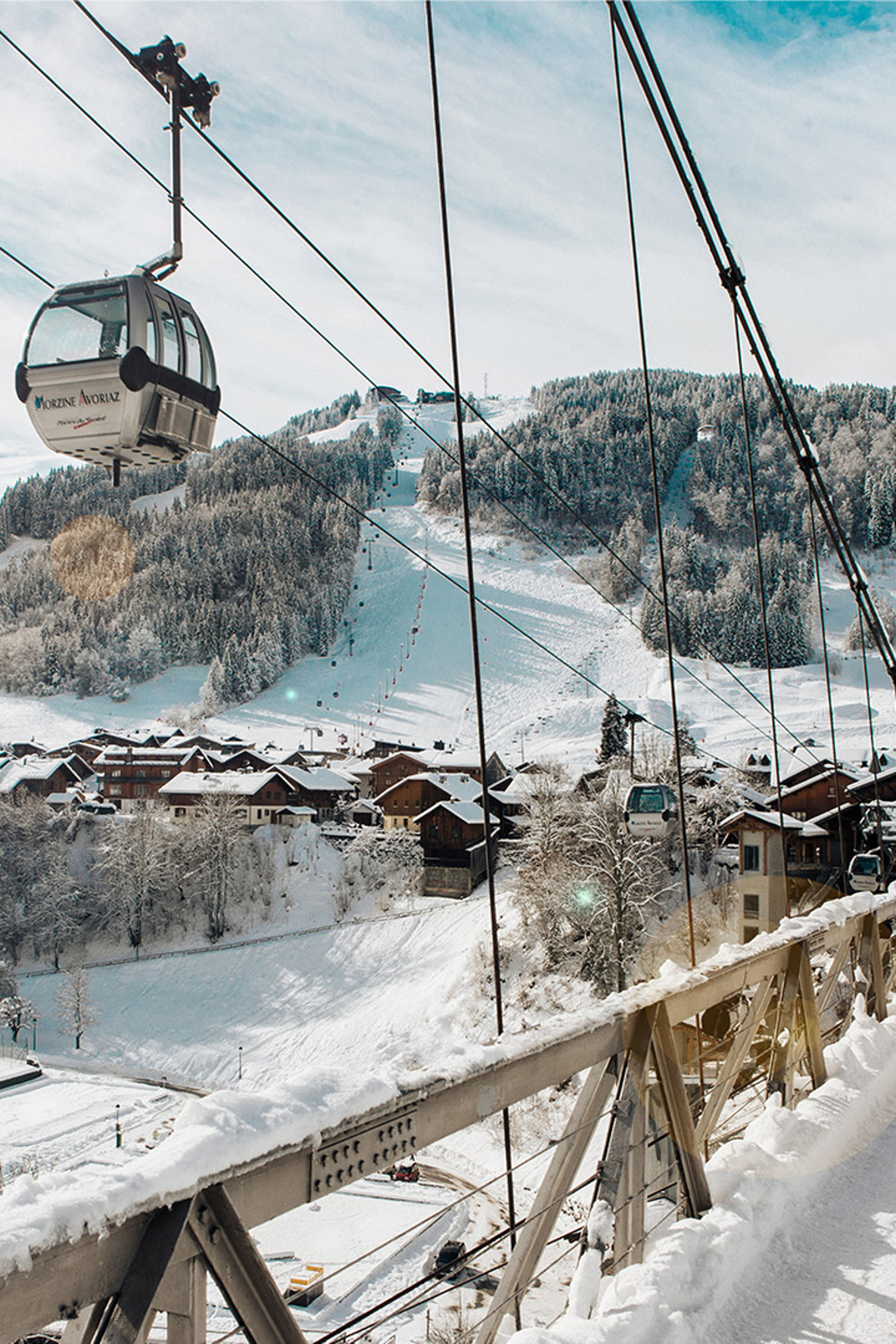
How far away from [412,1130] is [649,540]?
429 ft

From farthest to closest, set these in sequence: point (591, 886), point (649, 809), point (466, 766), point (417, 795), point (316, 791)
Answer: point (466, 766), point (316, 791), point (417, 795), point (591, 886), point (649, 809)

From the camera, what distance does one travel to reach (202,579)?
11769 cm

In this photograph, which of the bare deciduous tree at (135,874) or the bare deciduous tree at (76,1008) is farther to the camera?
the bare deciduous tree at (135,874)

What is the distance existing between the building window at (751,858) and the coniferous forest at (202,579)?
69.4 meters

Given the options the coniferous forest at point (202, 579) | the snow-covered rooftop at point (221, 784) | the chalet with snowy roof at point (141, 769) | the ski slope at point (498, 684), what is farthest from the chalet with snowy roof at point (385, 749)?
the coniferous forest at point (202, 579)

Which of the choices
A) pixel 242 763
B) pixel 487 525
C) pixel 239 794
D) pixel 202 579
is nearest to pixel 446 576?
pixel 239 794

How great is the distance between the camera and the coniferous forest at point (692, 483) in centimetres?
10988

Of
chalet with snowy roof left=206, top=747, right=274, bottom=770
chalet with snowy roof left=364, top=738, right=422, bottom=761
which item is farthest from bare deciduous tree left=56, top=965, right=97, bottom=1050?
chalet with snowy roof left=364, top=738, right=422, bottom=761

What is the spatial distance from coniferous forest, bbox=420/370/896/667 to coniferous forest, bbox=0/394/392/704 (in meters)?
23.3

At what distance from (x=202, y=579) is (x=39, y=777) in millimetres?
64997

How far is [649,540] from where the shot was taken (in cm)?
12812

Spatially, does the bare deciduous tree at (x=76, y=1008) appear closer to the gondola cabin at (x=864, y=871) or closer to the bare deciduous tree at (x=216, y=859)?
the bare deciduous tree at (x=216, y=859)

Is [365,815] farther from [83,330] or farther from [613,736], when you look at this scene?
[83,330]

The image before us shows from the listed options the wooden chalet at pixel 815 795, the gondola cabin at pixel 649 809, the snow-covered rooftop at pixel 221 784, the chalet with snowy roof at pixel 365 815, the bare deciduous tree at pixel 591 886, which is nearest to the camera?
the gondola cabin at pixel 649 809
